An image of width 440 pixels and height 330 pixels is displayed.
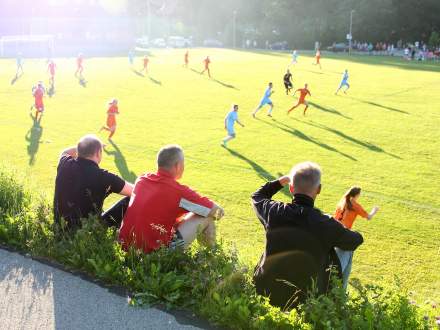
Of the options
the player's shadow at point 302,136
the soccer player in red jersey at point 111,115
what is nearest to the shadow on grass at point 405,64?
the player's shadow at point 302,136

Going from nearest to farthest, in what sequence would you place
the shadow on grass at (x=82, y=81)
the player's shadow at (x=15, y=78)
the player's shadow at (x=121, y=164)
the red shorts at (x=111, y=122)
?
1. the player's shadow at (x=121, y=164)
2. the red shorts at (x=111, y=122)
3. the shadow on grass at (x=82, y=81)
4. the player's shadow at (x=15, y=78)

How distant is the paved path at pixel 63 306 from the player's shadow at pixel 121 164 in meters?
6.41

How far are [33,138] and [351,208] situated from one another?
37.9 ft

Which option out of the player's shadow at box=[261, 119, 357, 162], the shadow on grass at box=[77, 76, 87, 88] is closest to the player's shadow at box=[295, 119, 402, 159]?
the player's shadow at box=[261, 119, 357, 162]

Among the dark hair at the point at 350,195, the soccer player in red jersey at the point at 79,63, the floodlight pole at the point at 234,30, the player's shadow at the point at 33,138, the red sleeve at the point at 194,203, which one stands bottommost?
the player's shadow at the point at 33,138

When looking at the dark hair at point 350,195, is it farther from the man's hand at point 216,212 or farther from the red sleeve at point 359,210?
the man's hand at point 216,212

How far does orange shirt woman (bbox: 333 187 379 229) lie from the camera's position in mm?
6966

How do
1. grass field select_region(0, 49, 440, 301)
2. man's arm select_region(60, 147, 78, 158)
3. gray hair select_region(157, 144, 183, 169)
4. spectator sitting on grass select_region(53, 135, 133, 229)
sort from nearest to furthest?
gray hair select_region(157, 144, 183, 169) < spectator sitting on grass select_region(53, 135, 133, 229) < man's arm select_region(60, 147, 78, 158) < grass field select_region(0, 49, 440, 301)

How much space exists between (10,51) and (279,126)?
52.3m

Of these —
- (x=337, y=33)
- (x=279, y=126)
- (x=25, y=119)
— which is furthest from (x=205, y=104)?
(x=337, y=33)

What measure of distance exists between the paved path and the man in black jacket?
0.86m

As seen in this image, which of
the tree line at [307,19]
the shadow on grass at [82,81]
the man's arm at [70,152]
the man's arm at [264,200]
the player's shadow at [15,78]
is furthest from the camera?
the tree line at [307,19]

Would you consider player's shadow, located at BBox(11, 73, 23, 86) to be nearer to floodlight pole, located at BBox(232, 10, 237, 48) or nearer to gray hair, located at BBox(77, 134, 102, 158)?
gray hair, located at BBox(77, 134, 102, 158)

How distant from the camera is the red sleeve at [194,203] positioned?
550cm
